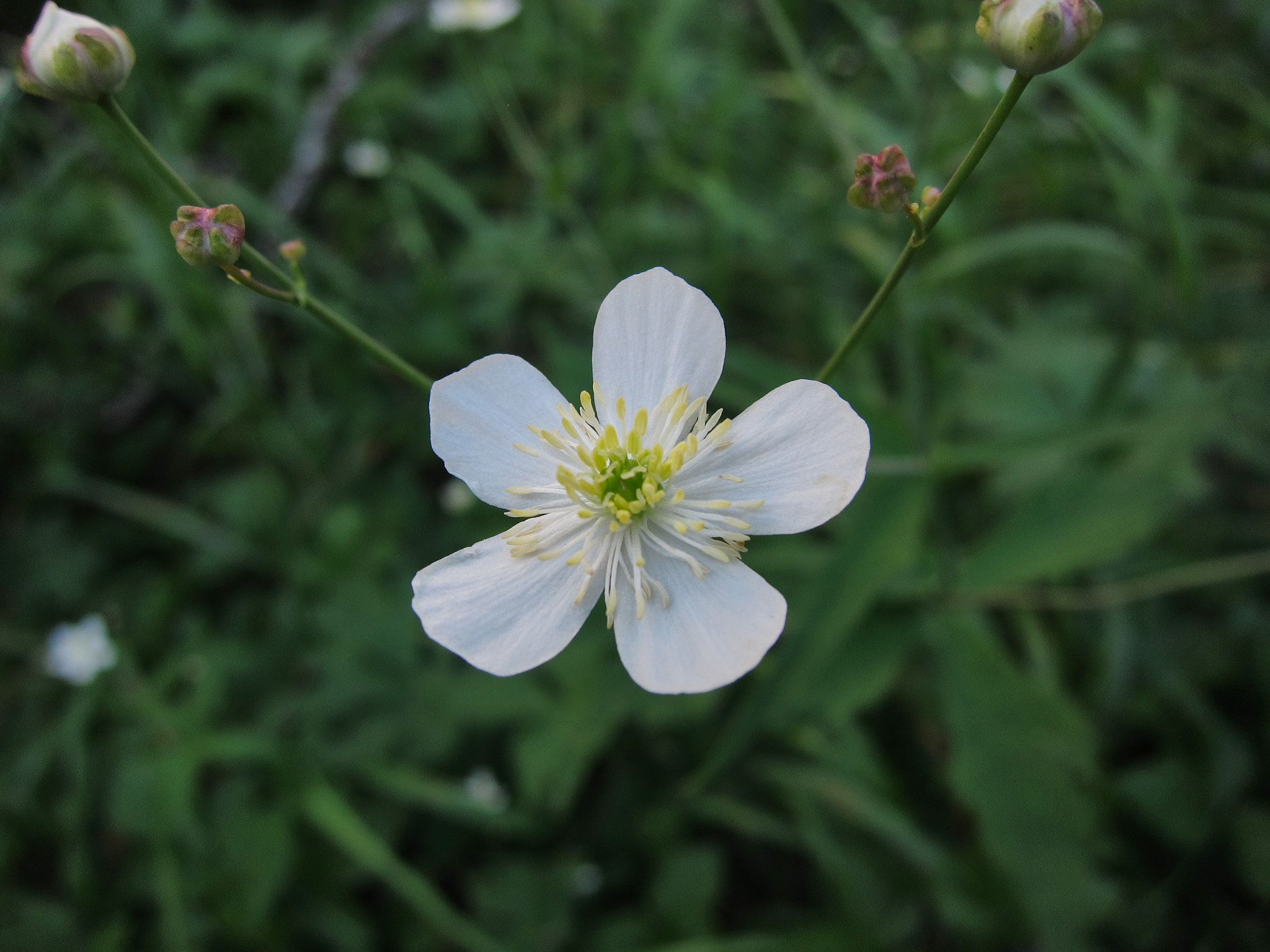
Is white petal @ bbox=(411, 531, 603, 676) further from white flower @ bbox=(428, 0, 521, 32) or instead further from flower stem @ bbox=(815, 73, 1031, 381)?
white flower @ bbox=(428, 0, 521, 32)

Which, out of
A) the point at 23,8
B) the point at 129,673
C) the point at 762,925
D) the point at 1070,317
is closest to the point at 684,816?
the point at 762,925

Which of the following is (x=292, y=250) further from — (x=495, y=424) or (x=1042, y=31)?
(x=1042, y=31)

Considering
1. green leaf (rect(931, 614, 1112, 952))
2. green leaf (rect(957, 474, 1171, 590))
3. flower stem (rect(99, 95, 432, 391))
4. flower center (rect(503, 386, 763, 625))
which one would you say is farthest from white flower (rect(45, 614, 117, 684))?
green leaf (rect(957, 474, 1171, 590))

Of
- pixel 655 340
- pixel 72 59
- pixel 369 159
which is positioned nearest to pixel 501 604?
pixel 655 340

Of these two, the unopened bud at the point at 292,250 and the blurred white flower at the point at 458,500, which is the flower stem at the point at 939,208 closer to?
the unopened bud at the point at 292,250

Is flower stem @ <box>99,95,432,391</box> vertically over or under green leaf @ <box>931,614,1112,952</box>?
under
